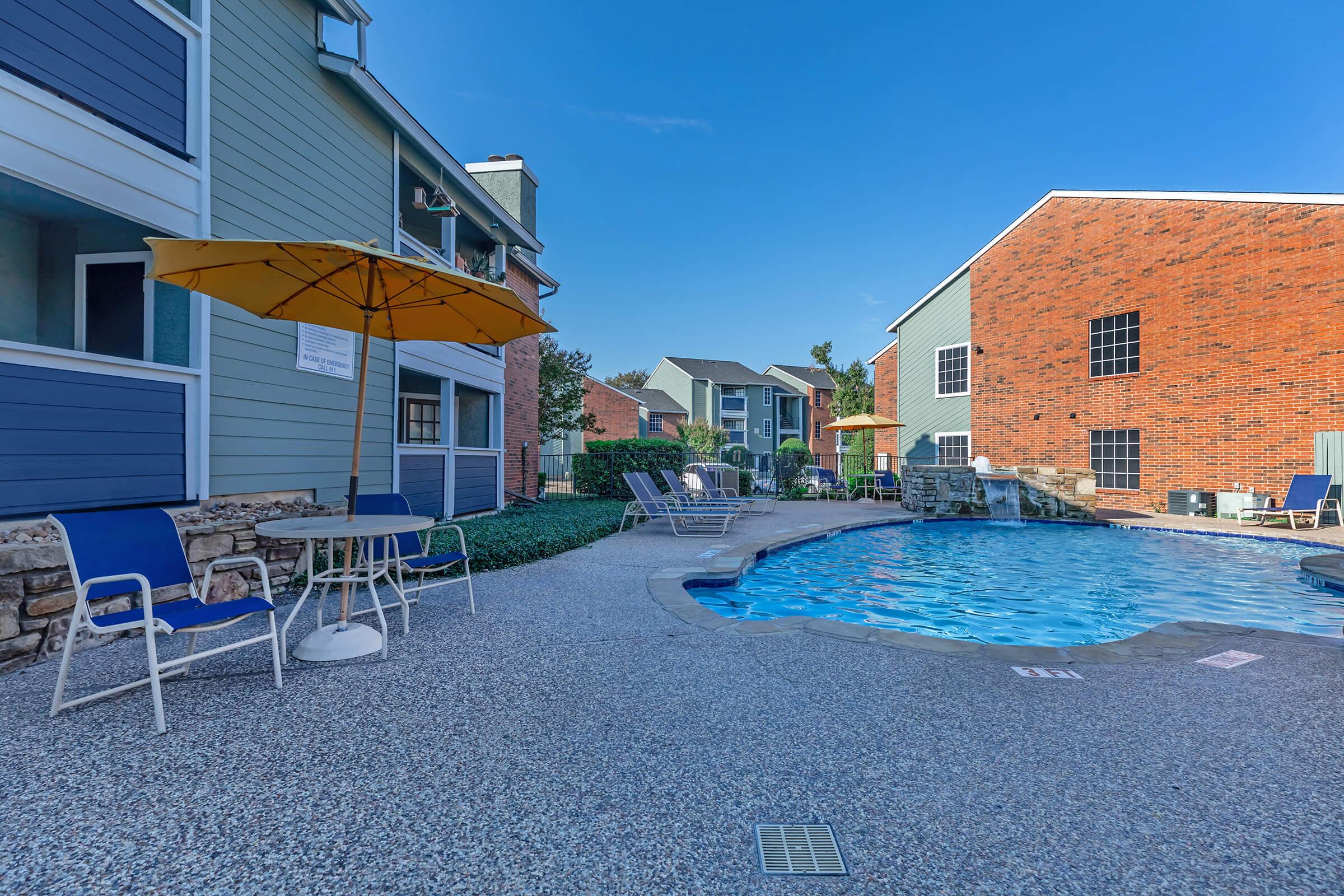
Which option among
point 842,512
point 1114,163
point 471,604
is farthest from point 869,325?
point 471,604

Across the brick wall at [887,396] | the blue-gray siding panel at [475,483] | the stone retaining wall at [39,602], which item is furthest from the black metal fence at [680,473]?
the stone retaining wall at [39,602]

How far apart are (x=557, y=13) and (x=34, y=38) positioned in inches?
540

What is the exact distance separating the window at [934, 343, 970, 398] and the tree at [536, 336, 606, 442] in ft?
39.3

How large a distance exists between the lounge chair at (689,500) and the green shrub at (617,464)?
322cm

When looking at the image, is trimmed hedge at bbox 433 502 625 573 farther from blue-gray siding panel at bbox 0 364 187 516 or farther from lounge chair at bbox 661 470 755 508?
blue-gray siding panel at bbox 0 364 187 516

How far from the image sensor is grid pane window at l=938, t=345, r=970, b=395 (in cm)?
1861

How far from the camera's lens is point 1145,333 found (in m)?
14.7

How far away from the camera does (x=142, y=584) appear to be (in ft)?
8.74

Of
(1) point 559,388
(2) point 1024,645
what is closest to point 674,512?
(2) point 1024,645

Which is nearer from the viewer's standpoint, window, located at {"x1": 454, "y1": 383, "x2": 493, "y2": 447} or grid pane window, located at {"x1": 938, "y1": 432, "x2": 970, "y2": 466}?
window, located at {"x1": 454, "y1": 383, "x2": 493, "y2": 447}

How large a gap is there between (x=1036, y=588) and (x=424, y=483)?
29.4 ft

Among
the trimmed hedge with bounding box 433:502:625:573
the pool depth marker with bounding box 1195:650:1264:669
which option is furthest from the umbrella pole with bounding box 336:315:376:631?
the pool depth marker with bounding box 1195:650:1264:669

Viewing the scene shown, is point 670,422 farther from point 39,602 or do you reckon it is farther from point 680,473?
point 39,602

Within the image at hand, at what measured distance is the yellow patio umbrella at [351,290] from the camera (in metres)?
3.46
